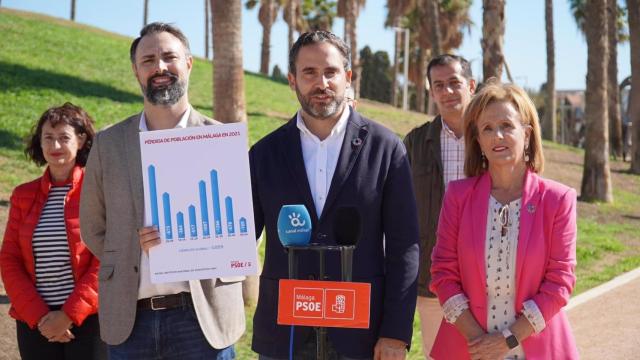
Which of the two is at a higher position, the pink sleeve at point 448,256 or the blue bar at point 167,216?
the blue bar at point 167,216

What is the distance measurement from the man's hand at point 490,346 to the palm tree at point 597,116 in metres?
16.6

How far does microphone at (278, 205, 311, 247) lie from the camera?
302cm

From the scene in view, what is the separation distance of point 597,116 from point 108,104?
11.9 meters

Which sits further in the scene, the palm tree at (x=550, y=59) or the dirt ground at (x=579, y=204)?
the palm tree at (x=550, y=59)

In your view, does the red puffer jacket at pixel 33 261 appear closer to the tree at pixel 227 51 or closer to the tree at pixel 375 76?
the tree at pixel 227 51

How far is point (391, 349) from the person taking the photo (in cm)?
345

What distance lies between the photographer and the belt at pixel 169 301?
3771 mm

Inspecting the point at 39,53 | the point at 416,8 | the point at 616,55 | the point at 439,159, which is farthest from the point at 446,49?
the point at 439,159

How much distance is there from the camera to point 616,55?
3316 centimetres

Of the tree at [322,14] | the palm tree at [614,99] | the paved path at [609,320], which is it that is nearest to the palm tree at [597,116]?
the paved path at [609,320]

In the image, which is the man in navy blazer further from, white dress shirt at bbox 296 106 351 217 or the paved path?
the paved path

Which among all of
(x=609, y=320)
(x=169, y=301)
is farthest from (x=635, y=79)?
(x=169, y=301)

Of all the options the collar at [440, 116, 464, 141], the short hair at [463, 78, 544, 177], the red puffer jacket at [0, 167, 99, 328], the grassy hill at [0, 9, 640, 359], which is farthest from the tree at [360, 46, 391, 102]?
the short hair at [463, 78, 544, 177]

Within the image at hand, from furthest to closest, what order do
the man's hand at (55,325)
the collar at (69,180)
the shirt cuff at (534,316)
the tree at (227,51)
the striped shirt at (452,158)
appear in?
the tree at (227,51) < the striped shirt at (452,158) < the collar at (69,180) < the man's hand at (55,325) < the shirt cuff at (534,316)
